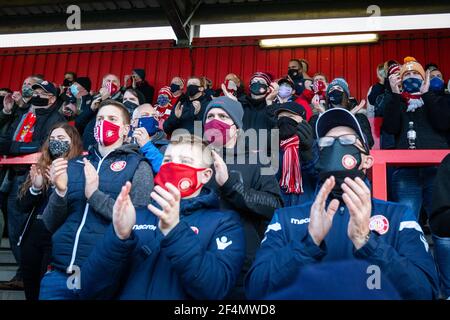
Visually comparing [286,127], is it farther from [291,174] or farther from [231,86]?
[231,86]

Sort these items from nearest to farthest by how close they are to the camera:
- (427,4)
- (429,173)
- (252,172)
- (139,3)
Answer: (252,172), (429,173), (427,4), (139,3)

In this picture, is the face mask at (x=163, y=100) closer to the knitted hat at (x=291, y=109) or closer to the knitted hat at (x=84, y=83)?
the knitted hat at (x=84, y=83)

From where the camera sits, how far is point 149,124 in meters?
4.41

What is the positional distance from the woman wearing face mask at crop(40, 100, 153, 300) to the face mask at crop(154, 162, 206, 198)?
0.48 m

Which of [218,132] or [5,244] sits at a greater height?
[218,132]

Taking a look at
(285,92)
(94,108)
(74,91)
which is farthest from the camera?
(74,91)

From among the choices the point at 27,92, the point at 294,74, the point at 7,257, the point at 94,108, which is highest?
the point at 294,74

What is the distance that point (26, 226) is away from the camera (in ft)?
13.2

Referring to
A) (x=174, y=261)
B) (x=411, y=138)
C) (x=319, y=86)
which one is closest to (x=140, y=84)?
(x=319, y=86)

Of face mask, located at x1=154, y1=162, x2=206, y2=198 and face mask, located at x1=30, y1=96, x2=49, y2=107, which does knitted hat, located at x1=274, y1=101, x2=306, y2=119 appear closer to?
face mask, located at x1=154, y1=162, x2=206, y2=198

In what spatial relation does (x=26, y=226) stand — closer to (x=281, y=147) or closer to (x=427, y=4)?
(x=281, y=147)

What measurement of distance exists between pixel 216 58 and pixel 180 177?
7983 mm
